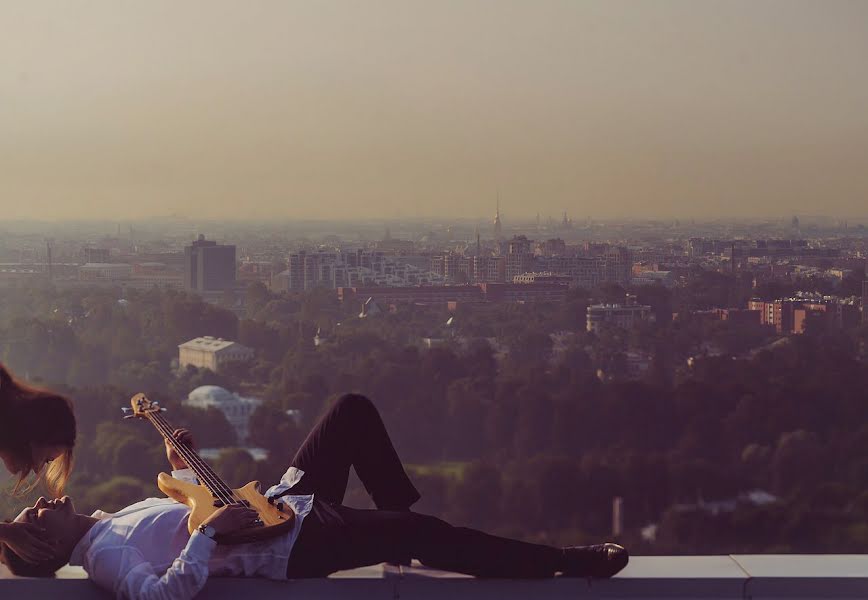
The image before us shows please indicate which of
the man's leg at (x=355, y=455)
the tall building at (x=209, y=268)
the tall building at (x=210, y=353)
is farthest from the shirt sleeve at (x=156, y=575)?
the tall building at (x=210, y=353)

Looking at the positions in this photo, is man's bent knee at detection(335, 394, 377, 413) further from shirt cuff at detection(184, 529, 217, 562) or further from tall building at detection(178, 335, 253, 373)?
tall building at detection(178, 335, 253, 373)

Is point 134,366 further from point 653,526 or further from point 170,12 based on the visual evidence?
point 653,526

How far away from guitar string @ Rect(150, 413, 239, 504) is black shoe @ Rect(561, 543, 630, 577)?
589 millimetres

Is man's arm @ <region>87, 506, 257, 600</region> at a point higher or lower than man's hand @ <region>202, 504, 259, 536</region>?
lower

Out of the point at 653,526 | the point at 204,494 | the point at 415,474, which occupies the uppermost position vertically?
the point at 204,494

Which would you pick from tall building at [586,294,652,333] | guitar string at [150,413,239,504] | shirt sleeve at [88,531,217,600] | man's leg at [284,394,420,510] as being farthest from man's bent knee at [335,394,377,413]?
tall building at [586,294,652,333]

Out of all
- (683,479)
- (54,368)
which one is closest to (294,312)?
(54,368)

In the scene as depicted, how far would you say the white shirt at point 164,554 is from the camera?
5.55 feet

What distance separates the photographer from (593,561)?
191 cm

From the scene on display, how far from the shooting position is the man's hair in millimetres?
1837

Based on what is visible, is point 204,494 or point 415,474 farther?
point 415,474

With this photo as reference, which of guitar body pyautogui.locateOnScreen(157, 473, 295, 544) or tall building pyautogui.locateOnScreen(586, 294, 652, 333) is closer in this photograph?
guitar body pyautogui.locateOnScreen(157, 473, 295, 544)

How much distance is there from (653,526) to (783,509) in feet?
7.55

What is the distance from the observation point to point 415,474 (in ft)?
61.4
